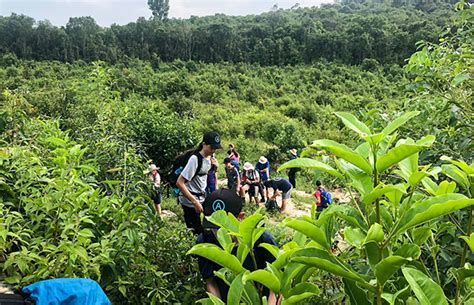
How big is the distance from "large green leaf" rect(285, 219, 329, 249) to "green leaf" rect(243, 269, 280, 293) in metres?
0.12

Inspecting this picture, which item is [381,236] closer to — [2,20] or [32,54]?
[32,54]

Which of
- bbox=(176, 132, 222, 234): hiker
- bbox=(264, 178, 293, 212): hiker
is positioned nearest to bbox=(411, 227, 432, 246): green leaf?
bbox=(176, 132, 222, 234): hiker

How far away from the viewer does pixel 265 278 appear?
0.96 metres

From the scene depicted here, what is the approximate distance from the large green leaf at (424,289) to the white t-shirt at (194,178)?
2.85m

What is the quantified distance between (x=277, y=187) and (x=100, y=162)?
18.1 ft

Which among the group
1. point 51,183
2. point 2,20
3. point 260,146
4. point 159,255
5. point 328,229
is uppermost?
point 2,20

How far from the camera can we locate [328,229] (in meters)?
0.98

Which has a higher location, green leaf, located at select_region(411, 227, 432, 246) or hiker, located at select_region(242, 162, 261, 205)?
green leaf, located at select_region(411, 227, 432, 246)

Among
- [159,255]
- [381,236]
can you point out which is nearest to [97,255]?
[159,255]

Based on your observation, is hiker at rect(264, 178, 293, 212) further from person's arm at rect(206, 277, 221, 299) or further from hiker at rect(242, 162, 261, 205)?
person's arm at rect(206, 277, 221, 299)

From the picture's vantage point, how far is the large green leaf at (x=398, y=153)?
0.83 m

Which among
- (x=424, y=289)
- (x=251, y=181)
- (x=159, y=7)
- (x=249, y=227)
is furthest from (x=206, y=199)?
(x=159, y=7)

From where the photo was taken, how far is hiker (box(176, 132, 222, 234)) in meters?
3.56

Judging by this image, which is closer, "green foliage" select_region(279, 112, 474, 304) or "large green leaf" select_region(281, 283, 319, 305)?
"green foliage" select_region(279, 112, 474, 304)
